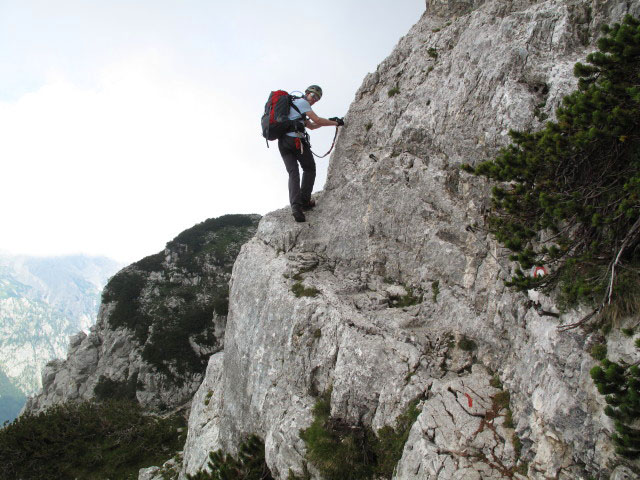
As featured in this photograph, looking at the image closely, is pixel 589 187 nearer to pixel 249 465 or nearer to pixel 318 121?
pixel 318 121

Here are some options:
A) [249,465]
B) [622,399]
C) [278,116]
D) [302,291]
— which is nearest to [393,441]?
[622,399]

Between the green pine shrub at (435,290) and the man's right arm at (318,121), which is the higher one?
the man's right arm at (318,121)

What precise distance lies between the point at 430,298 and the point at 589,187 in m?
4.49

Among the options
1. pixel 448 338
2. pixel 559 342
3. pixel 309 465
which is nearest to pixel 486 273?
pixel 448 338

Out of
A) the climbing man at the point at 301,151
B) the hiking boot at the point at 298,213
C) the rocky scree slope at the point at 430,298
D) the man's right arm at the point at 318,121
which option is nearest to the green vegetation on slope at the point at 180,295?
the rocky scree slope at the point at 430,298

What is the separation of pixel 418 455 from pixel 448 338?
2.68 meters

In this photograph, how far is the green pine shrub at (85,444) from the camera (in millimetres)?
25734

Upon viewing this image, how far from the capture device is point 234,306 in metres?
14.0

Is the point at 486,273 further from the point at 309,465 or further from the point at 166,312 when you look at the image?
the point at 166,312

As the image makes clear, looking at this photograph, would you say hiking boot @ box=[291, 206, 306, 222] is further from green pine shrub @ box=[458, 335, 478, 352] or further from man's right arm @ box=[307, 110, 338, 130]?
green pine shrub @ box=[458, 335, 478, 352]

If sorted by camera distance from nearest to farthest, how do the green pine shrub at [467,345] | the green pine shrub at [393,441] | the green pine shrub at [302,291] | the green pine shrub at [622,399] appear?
the green pine shrub at [622,399], the green pine shrub at [393,441], the green pine shrub at [467,345], the green pine shrub at [302,291]

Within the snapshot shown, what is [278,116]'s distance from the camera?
39.8 ft

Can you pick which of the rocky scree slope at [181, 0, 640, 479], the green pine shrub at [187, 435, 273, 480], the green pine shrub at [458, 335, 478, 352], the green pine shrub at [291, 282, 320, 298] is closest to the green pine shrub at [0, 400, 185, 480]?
the rocky scree slope at [181, 0, 640, 479]

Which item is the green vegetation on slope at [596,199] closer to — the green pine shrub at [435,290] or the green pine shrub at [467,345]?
the green pine shrub at [467,345]
